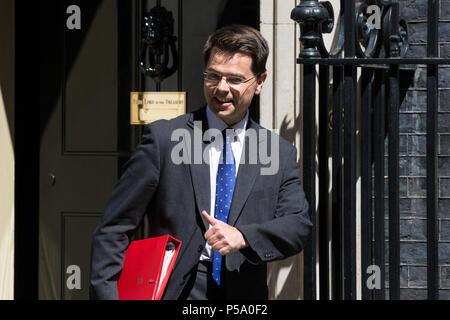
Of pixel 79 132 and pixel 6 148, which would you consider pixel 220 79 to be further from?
pixel 6 148

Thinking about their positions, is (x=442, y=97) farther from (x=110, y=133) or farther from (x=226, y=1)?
(x=110, y=133)

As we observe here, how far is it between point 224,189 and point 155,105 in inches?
63.6

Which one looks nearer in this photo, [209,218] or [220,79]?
[209,218]

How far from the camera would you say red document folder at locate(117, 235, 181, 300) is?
9.49 feet

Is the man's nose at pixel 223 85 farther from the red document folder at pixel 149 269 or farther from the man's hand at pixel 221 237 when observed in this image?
the red document folder at pixel 149 269

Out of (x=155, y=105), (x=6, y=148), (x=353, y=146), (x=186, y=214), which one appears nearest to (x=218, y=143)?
(x=186, y=214)

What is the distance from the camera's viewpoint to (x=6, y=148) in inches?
186

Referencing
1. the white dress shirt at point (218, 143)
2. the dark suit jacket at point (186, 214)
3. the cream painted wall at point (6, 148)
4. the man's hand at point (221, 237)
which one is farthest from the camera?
the cream painted wall at point (6, 148)

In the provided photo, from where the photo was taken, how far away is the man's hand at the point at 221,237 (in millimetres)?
2848

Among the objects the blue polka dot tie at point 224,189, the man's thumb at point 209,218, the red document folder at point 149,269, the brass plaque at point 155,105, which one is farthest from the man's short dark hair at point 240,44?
the brass plaque at point 155,105

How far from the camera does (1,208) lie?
15.4 feet

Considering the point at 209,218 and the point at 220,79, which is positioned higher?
the point at 220,79

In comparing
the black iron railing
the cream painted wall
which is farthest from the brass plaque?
the black iron railing

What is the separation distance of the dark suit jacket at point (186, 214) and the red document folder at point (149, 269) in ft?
0.15
